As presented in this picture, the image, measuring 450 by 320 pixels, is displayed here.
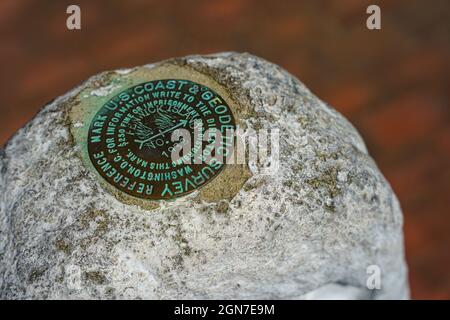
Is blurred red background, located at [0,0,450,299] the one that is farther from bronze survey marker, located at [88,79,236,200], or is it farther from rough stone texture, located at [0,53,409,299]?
bronze survey marker, located at [88,79,236,200]

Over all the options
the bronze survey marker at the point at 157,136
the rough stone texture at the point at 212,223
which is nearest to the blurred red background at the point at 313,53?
the rough stone texture at the point at 212,223

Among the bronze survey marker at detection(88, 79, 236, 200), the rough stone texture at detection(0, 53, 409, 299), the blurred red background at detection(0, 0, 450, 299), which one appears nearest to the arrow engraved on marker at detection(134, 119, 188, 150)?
the bronze survey marker at detection(88, 79, 236, 200)

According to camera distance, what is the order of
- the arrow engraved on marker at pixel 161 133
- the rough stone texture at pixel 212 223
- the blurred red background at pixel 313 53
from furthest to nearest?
the blurred red background at pixel 313 53
the arrow engraved on marker at pixel 161 133
the rough stone texture at pixel 212 223

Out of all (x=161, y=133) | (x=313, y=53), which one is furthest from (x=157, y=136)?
(x=313, y=53)

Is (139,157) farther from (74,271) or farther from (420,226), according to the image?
(420,226)

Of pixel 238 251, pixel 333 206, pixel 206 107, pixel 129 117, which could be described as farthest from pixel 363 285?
pixel 129 117

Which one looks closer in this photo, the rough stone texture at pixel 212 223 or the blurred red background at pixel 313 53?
the rough stone texture at pixel 212 223

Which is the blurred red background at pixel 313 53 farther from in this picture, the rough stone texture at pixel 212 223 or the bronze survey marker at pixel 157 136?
the bronze survey marker at pixel 157 136
